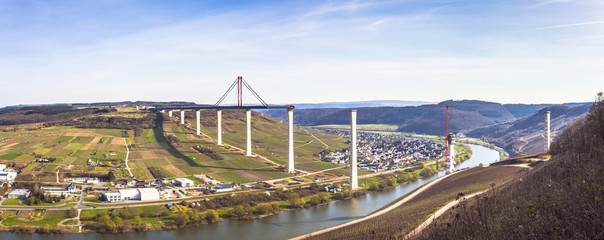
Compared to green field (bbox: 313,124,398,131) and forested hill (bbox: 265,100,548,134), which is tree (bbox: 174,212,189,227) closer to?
forested hill (bbox: 265,100,548,134)

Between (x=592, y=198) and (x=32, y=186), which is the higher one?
(x=592, y=198)

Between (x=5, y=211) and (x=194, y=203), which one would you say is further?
(x=194, y=203)

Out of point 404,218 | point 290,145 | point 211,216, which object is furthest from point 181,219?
point 290,145

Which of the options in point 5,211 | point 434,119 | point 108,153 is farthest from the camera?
point 434,119


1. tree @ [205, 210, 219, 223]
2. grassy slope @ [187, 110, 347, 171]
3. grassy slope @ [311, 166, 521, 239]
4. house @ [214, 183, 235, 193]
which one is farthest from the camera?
grassy slope @ [187, 110, 347, 171]

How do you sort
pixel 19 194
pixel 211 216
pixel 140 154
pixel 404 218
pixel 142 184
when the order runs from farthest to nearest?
pixel 140 154 < pixel 142 184 < pixel 19 194 < pixel 211 216 < pixel 404 218

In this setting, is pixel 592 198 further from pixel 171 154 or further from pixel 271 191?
pixel 171 154

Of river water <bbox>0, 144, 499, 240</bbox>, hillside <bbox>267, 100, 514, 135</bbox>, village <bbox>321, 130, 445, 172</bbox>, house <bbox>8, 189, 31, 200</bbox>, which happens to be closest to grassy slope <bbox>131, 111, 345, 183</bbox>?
village <bbox>321, 130, 445, 172</bbox>

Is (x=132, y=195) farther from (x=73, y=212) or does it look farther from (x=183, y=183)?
(x=183, y=183)

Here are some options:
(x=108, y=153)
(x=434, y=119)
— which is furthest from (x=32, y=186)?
(x=434, y=119)
